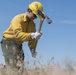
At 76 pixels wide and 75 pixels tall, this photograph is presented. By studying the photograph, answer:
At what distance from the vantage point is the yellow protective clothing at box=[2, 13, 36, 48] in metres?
7.77

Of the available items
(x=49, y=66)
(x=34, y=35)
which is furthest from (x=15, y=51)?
(x=49, y=66)

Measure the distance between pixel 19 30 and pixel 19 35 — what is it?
13 cm

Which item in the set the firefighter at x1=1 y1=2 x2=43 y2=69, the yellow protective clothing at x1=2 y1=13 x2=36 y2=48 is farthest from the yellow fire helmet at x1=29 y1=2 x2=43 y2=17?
the yellow protective clothing at x1=2 y1=13 x2=36 y2=48

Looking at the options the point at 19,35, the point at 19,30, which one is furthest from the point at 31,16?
the point at 19,35

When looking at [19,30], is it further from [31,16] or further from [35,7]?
[35,7]

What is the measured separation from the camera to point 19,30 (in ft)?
25.7

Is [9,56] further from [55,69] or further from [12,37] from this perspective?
[55,69]

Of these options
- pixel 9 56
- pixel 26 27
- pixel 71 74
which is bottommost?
pixel 71 74

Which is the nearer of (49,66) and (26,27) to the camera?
(49,66)

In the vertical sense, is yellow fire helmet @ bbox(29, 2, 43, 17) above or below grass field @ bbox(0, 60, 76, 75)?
above

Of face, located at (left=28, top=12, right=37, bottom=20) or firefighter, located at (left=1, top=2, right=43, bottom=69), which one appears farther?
face, located at (left=28, top=12, right=37, bottom=20)

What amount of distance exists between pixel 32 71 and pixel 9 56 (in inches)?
51.4

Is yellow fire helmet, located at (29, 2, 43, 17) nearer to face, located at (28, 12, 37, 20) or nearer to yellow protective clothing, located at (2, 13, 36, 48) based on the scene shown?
face, located at (28, 12, 37, 20)

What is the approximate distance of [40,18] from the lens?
794 centimetres
